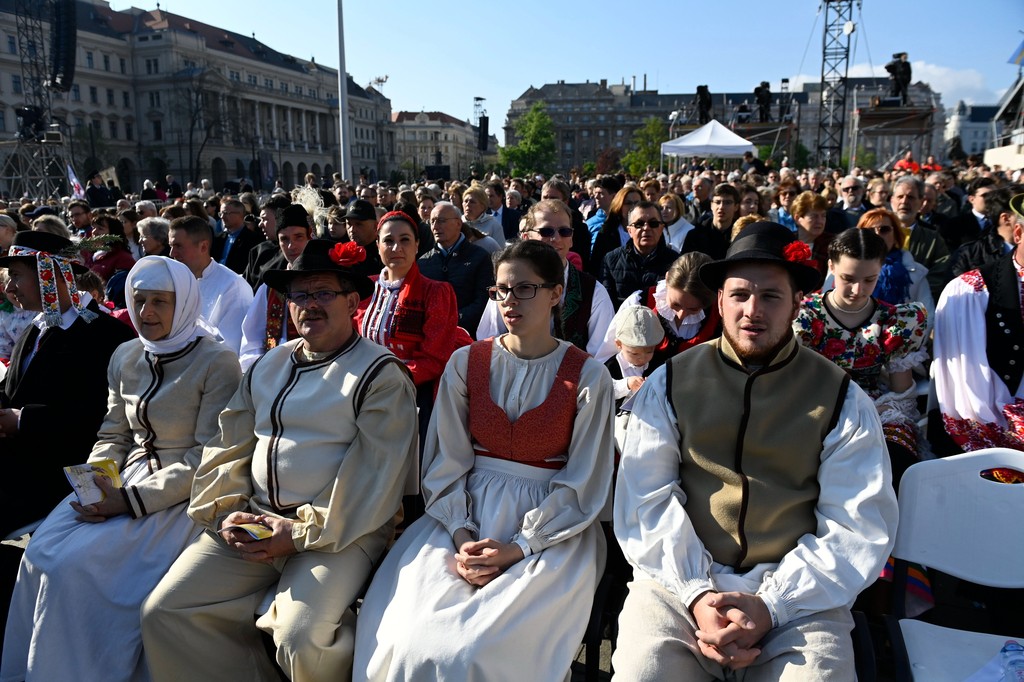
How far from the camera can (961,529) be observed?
96.7 inches

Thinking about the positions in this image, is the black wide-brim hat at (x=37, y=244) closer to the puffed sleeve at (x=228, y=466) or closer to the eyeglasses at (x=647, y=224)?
the puffed sleeve at (x=228, y=466)

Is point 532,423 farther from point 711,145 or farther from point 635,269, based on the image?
point 711,145

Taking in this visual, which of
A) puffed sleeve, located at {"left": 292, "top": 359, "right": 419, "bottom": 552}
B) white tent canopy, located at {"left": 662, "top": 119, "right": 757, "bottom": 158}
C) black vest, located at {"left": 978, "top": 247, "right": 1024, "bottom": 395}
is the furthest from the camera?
white tent canopy, located at {"left": 662, "top": 119, "right": 757, "bottom": 158}

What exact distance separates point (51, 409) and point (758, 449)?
343 cm

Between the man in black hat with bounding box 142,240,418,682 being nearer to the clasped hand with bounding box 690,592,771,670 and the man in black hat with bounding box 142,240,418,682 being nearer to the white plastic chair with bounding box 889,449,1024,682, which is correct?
the clasped hand with bounding box 690,592,771,670

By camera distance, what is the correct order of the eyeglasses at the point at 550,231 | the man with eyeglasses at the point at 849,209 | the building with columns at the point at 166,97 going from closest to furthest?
the eyeglasses at the point at 550,231
the man with eyeglasses at the point at 849,209
the building with columns at the point at 166,97

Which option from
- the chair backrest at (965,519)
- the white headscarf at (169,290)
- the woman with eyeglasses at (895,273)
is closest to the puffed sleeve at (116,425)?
the white headscarf at (169,290)

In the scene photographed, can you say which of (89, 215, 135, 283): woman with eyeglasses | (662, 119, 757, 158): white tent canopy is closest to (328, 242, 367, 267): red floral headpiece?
(89, 215, 135, 283): woman with eyeglasses

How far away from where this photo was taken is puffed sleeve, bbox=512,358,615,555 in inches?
99.3

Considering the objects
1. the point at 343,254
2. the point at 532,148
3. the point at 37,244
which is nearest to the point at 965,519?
the point at 343,254

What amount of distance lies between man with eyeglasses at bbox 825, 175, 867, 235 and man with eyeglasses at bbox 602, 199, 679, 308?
2811 millimetres

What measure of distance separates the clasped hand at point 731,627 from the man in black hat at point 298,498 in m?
1.31

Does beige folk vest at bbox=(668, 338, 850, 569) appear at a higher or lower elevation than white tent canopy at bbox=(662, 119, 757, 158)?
lower

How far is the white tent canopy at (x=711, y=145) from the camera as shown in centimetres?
1474
